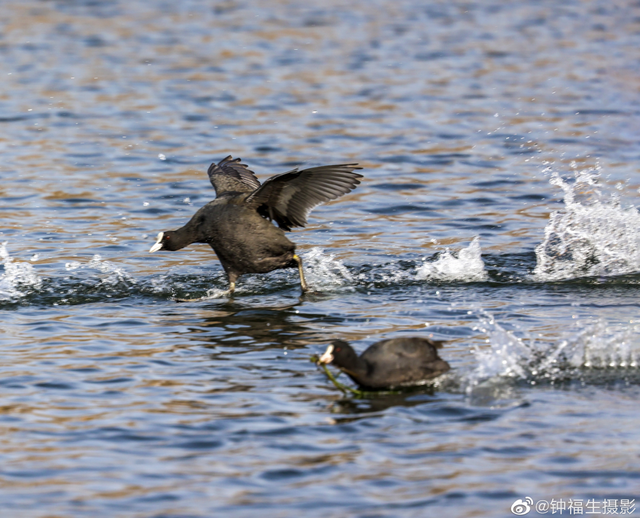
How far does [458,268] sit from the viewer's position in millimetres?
8445

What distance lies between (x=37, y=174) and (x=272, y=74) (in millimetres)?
6456

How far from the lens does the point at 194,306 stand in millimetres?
8062

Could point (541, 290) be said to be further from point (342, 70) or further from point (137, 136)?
point (342, 70)

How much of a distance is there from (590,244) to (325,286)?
238 cm

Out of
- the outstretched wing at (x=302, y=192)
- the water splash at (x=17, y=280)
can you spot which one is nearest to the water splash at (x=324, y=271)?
the outstretched wing at (x=302, y=192)

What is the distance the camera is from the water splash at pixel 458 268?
330 inches

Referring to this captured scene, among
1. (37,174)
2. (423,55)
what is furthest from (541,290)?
(423,55)

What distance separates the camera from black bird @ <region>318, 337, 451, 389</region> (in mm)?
5668

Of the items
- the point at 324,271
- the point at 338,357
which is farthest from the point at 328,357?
the point at 324,271

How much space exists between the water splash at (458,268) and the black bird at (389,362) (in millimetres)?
2538

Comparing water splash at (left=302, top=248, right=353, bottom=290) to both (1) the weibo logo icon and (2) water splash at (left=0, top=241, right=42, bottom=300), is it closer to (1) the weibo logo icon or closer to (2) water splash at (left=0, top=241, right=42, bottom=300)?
(2) water splash at (left=0, top=241, right=42, bottom=300)

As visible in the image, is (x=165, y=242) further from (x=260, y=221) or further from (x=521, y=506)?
(x=521, y=506)

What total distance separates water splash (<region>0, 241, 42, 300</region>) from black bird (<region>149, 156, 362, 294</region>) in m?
1.02

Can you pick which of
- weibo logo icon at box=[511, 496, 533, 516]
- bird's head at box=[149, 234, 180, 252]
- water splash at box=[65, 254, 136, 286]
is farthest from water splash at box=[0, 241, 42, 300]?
weibo logo icon at box=[511, 496, 533, 516]
